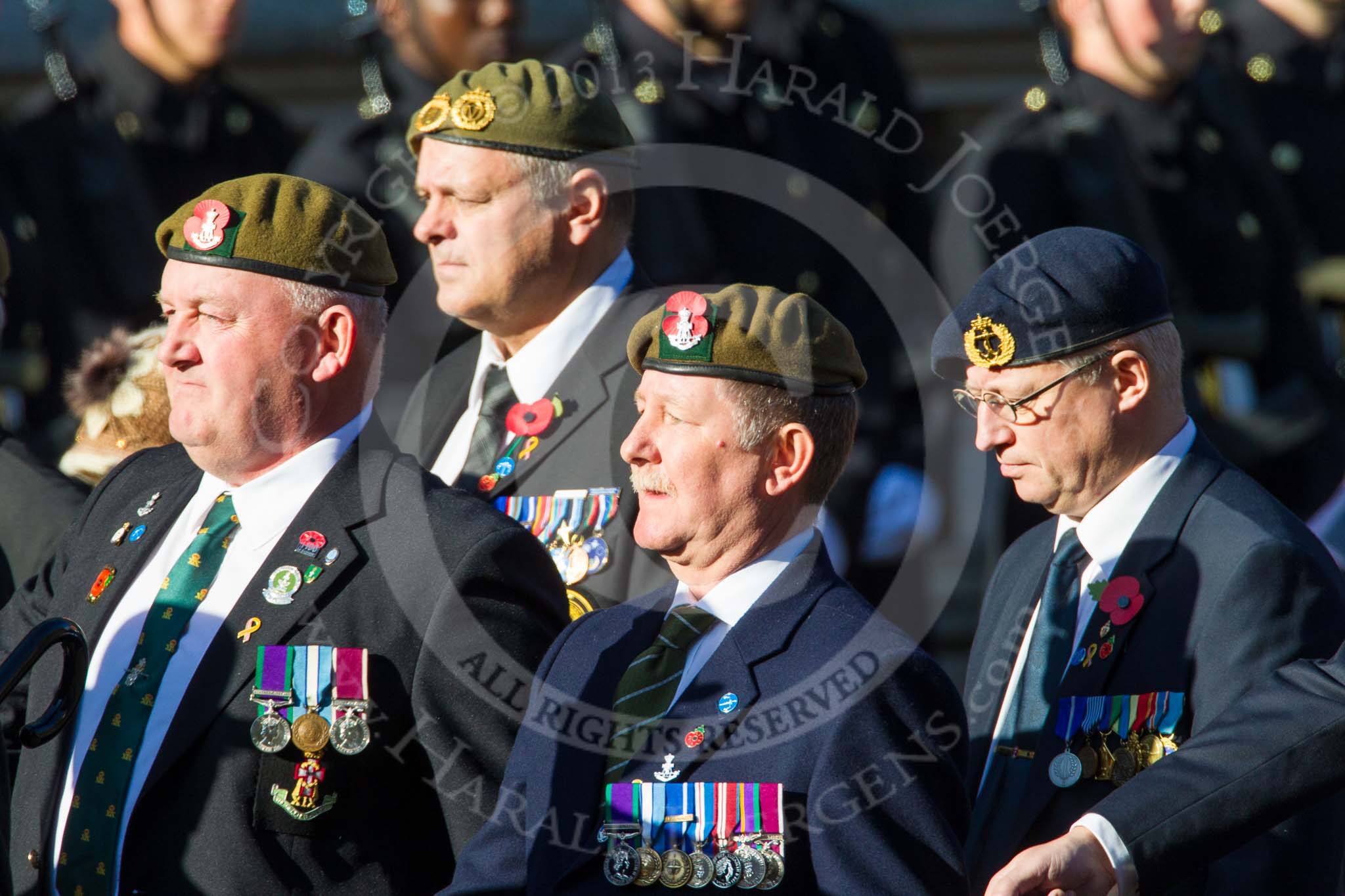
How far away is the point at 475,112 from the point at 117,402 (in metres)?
1.09

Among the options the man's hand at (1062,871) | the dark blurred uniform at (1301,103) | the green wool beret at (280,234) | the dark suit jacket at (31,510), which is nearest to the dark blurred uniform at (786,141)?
the dark blurred uniform at (1301,103)

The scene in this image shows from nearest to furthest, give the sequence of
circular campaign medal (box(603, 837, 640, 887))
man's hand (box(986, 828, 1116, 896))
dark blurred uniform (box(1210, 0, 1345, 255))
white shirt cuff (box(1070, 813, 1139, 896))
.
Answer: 1. man's hand (box(986, 828, 1116, 896))
2. white shirt cuff (box(1070, 813, 1139, 896))
3. circular campaign medal (box(603, 837, 640, 887))
4. dark blurred uniform (box(1210, 0, 1345, 255))

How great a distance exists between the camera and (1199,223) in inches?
232

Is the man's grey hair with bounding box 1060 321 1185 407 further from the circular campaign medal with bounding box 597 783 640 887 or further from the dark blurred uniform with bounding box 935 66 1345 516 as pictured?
the dark blurred uniform with bounding box 935 66 1345 516

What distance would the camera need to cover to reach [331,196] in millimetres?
3670

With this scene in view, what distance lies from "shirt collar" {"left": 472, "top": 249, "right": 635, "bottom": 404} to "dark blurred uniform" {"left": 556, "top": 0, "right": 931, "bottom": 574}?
1.21 metres

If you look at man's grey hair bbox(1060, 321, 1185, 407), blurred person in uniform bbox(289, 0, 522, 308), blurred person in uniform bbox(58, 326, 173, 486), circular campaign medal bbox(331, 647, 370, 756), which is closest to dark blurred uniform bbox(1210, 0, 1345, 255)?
blurred person in uniform bbox(289, 0, 522, 308)

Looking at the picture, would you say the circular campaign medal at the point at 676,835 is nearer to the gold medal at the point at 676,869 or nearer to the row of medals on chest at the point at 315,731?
the gold medal at the point at 676,869

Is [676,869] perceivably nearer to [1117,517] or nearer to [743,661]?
[743,661]

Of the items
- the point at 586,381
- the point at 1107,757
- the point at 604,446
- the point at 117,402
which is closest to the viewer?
the point at 1107,757

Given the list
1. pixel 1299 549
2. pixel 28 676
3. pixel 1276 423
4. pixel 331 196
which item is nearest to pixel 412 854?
pixel 28 676

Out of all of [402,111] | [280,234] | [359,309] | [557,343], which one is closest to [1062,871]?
[359,309]

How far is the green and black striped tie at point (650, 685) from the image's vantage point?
3.11 metres

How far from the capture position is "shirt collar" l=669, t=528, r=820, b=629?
319 cm
